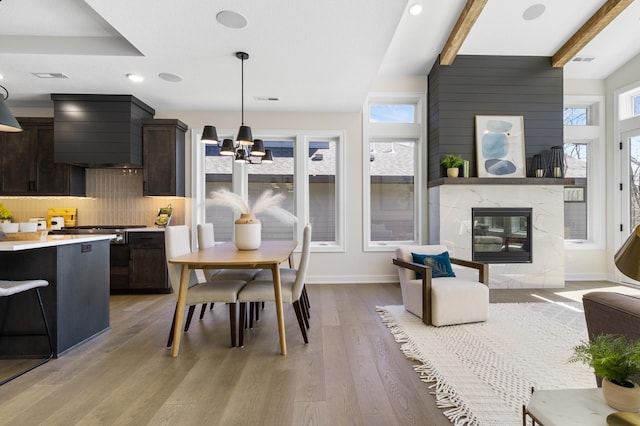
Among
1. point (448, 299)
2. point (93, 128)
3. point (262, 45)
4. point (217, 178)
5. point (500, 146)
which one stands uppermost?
point (262, 45)

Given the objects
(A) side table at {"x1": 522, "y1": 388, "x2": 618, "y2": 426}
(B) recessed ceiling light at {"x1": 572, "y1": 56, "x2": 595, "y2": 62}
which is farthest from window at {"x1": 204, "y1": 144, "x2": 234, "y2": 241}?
(B) recessed ceiling light at {"x1": 572, "y1": 56, "x2": 595, "y2": 62}

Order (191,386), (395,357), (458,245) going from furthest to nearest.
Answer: (458,245) < (395,357) < (191,386)

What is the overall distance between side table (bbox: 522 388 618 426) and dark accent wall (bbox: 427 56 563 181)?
12.9 ft

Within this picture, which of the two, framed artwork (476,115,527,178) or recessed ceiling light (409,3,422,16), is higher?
recessed ceiling light (409,3,422,16)

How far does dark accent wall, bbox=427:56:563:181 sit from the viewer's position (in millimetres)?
4715

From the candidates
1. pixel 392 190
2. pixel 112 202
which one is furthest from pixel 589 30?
pixel 112 202

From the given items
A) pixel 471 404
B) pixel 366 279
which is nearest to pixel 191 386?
pixel 471 404

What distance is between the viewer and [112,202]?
481 centimetres

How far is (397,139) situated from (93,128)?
4270mm

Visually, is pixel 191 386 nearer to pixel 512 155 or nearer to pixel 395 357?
pixel 395 357

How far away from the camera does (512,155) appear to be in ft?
15.5

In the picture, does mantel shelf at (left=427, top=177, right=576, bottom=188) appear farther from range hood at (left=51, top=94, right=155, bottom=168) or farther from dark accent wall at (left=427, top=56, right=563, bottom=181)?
range hood at (left=51, top=94, right=155, bottom=168)

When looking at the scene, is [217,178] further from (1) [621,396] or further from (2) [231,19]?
(1) [621,396]

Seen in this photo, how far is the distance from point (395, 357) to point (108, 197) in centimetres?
456
